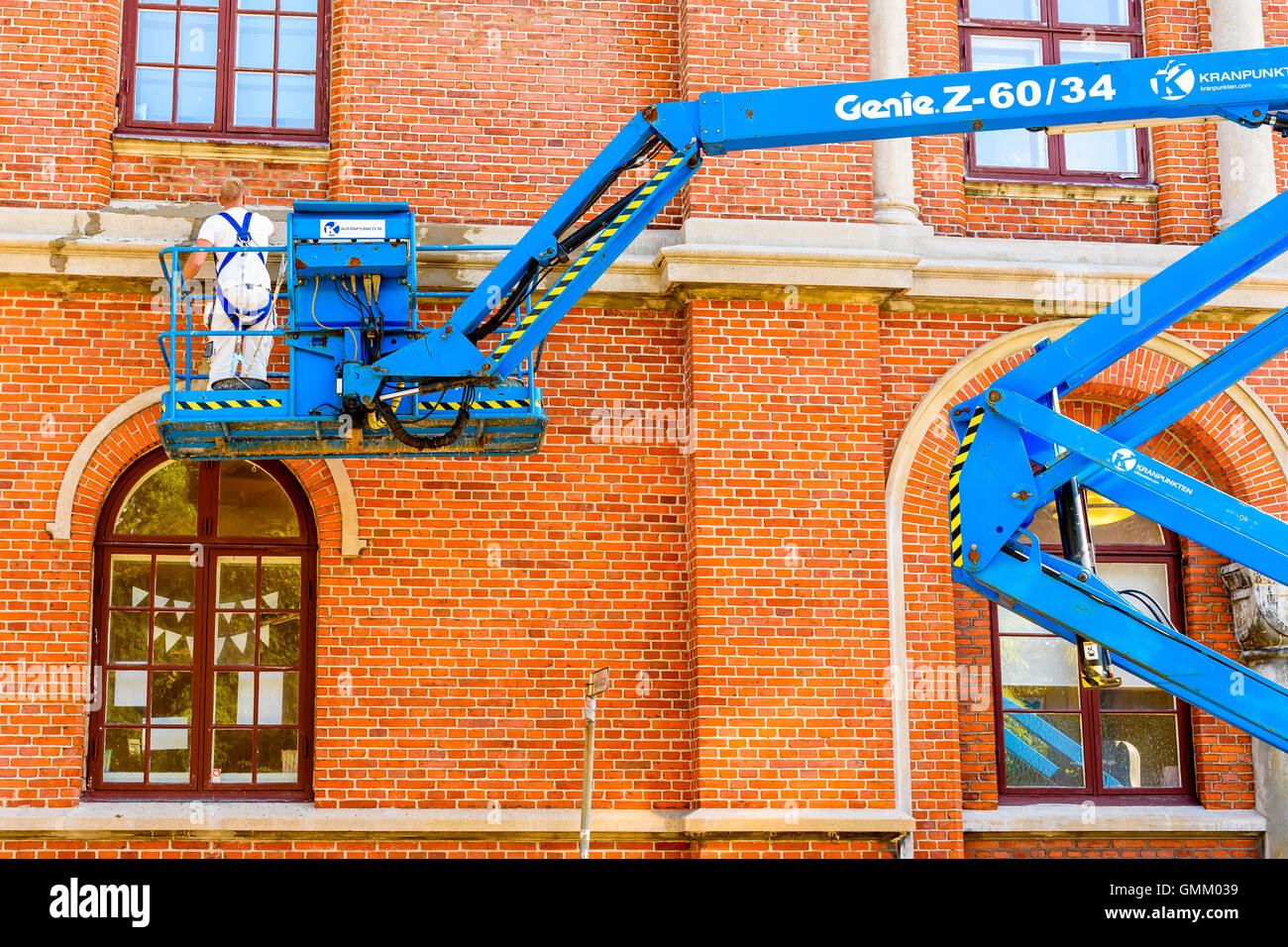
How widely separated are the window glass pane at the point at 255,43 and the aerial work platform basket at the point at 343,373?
2.64 metres

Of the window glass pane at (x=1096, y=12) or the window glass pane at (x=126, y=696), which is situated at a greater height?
the window glass pane at (x=1096, y=12)

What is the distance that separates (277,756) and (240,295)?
122 inches

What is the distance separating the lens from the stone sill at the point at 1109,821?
1036 centimetres

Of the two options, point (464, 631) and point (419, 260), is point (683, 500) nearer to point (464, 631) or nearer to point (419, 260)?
point (464, 631)

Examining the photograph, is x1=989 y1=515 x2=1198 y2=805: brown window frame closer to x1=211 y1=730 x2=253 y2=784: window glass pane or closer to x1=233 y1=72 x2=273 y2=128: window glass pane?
x1=211 y1=730 x2=253 y2=784: window glass pane

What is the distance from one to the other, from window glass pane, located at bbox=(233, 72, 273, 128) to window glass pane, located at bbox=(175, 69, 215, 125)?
0.17 meters

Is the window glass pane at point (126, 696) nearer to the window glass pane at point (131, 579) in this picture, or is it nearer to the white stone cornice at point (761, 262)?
the window glass pane at point (131, 579)

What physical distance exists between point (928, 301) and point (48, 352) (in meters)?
6.12

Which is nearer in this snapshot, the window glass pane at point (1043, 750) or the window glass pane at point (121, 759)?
the window glass pane at point (121, 759)

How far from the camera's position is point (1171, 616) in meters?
11.2

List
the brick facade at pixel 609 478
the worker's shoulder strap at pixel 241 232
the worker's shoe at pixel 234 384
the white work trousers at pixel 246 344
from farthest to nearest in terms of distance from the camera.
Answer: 1. the brick facade at pixel 609 478
2. the worker's shoulder strap at pixel 241 232
3. the white work trousers at pixel 246 344
4. the worker's shoe at pixel 234 384

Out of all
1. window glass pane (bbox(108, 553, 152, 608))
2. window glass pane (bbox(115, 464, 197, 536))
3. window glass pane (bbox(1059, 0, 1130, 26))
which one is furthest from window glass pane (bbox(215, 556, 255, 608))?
window glass pane (bbox(1059, 0, 1130, 26))

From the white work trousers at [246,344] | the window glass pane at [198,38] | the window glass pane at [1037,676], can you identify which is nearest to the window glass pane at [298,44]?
the window glass pane at [198,38]

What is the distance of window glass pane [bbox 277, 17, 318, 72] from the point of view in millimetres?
11008
